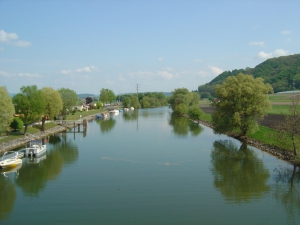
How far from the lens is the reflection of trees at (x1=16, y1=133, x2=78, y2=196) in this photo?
16516 mm

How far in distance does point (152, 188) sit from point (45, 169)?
836cm

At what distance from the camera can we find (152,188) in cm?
1569

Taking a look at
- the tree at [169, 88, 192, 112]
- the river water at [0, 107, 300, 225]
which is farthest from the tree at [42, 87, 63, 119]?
the tree at [169, 88, 192, 112]

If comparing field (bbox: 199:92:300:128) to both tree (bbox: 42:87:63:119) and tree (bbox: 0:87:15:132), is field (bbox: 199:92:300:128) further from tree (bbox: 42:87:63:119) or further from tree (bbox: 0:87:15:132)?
tree (bbox: 0:87:15:132)

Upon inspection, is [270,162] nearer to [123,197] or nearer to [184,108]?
[123,197]

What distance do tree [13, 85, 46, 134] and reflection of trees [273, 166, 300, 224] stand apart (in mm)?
24251

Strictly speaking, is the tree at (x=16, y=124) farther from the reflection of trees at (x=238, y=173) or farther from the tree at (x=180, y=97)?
the tree at (x=180, y=97)

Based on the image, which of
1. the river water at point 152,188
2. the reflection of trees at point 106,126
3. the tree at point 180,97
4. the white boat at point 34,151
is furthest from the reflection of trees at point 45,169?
the tree at point 180,97

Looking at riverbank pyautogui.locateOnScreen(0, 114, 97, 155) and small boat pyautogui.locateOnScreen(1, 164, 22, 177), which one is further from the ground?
riverbank pyautogui.locateOnScreen(0, 114, 97, 155)

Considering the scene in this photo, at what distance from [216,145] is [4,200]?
19.4 meters

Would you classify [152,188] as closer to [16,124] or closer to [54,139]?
[54,139]

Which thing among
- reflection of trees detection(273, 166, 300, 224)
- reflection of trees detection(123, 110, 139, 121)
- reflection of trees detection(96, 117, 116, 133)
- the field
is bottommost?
reflection of trees detection(273, 166, 300, 224)

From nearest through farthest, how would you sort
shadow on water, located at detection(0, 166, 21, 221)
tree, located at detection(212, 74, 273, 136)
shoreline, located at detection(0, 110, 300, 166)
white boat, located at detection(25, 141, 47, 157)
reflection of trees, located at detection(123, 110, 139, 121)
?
1. shadow on water, located at detection(0, 166, 21, 221)
2. shoreline, located at detection(0, 110, 300, 166)
3. white boat, located at detection(25, 141, 47, 157)
4. tree, located at detection(212, 74, 273, 136)
5. reflection of trees, located at detection(123, 110, 139, 121)

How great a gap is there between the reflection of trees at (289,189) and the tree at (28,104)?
2425cm
